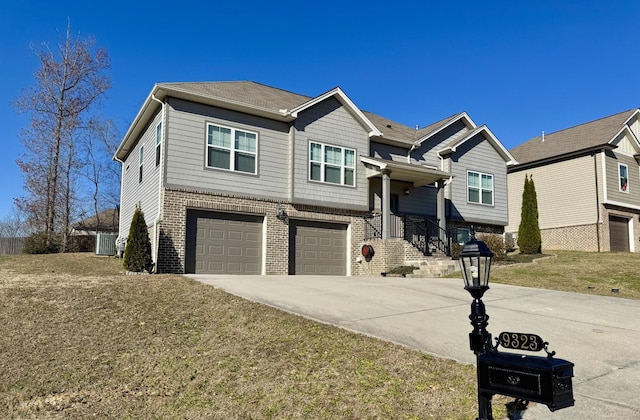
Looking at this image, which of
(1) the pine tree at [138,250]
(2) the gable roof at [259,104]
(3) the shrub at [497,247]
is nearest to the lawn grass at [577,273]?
(3) the shrub at [497,247]

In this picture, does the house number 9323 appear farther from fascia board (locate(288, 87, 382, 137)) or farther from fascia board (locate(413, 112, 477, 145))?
fascia board (locate(413, 112, 477, 145))

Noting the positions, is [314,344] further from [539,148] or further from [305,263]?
[539,148]

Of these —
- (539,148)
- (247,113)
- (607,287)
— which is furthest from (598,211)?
(247,113)

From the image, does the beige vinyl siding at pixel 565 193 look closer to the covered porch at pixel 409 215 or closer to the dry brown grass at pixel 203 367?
the covered porch at pixel 409 215

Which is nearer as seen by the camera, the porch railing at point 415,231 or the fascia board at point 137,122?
the fascia board at point 137,122

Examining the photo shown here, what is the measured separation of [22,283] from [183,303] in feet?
14.1

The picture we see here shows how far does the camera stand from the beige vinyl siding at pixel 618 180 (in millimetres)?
24469

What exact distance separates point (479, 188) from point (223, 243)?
40.5ft

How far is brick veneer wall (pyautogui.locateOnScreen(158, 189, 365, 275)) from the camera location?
1401 centimetres

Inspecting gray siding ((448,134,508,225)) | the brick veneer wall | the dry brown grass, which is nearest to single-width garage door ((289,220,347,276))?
the brick veneer wall

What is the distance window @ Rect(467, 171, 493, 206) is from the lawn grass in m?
3.46

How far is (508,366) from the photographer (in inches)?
133

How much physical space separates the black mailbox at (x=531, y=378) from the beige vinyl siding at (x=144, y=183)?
12775 mm

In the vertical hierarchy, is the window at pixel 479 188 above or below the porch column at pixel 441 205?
above
